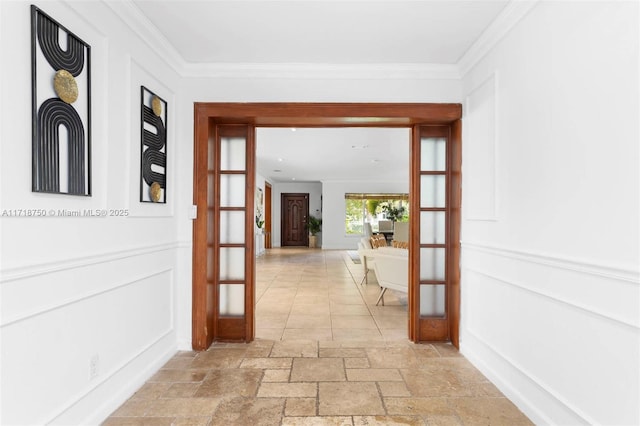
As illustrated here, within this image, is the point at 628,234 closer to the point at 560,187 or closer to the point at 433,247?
the point at 560,187

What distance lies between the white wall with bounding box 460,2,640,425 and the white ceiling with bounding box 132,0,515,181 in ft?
1.20

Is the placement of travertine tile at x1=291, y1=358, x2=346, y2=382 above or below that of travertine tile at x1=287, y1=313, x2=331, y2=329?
above

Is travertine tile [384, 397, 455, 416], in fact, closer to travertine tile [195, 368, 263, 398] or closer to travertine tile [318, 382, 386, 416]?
travertine tile [318, 382, 386, 416]

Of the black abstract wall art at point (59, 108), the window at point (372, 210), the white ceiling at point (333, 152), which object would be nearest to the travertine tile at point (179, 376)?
the black abstract wall art at point (59, 108)

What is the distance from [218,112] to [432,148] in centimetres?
201

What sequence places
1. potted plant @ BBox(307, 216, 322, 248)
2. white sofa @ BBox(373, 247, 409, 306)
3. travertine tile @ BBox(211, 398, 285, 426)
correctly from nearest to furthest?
travertine tile @ BBox(211, 398, 285, 426) → white sofa @ BBox(373, 247, 409, 306) → potted plant @ BBox(307, 216, 322, 248)

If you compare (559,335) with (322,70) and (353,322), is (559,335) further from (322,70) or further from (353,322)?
(322,70)

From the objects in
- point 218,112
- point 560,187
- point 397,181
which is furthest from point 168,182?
point 397,181

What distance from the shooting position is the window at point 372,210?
1311cm

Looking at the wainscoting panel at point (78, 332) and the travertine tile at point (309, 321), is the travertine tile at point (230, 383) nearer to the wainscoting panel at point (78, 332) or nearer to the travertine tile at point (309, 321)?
the wainscoting panel at point (78, 332)

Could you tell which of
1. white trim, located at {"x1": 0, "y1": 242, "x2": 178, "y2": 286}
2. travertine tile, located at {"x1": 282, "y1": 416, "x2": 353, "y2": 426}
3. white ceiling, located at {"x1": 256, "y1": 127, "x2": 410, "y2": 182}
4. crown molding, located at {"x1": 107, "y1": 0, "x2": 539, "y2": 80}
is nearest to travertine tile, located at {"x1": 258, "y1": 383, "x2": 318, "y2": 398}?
travertine tile, located at {"x1": 282, "y1": 416, "x2": 353, "y2": 426}

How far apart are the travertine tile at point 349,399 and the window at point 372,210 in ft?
34.8

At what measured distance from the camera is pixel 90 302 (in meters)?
2.01

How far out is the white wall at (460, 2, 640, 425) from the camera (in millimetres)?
1538
